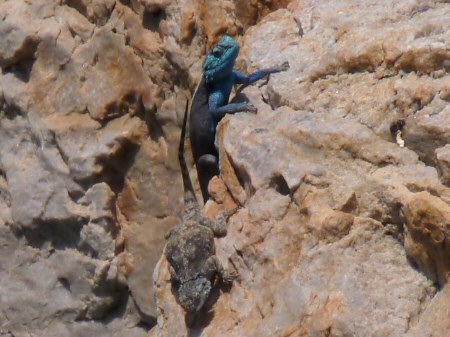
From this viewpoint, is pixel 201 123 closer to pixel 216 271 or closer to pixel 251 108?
pixel 251 108

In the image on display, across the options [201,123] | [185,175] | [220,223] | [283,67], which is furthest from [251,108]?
[185,175]

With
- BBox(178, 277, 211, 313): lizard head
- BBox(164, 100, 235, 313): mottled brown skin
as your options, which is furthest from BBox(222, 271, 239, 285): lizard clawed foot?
BBox(178, 277, 211, 313): lizard head

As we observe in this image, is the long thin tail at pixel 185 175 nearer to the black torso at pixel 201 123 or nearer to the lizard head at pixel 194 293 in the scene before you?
the black torso at pixel 201 123

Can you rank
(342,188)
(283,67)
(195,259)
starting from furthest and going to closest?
(283,67), (195,259), (342,188)

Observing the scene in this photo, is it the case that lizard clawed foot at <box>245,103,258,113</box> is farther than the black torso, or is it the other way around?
the black torso

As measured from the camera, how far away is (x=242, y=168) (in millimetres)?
5133

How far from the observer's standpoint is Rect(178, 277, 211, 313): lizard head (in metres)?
4.91

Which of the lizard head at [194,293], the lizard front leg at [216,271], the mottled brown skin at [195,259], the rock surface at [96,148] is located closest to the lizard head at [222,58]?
the rock surface at [96,148]

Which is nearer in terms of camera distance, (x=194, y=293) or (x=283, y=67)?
(x=194, y=293)

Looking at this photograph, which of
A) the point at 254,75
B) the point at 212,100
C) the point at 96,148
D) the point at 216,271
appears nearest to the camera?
the point at 216,271

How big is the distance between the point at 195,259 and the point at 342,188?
1.14 meters

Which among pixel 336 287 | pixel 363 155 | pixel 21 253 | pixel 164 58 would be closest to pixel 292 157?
pixel 363 155

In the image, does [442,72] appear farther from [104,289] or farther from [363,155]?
[104,289]

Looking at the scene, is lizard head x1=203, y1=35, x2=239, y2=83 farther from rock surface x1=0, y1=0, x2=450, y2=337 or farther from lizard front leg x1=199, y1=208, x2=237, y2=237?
lizard front leg x1=199, y1=208, x2=237, y2=237
